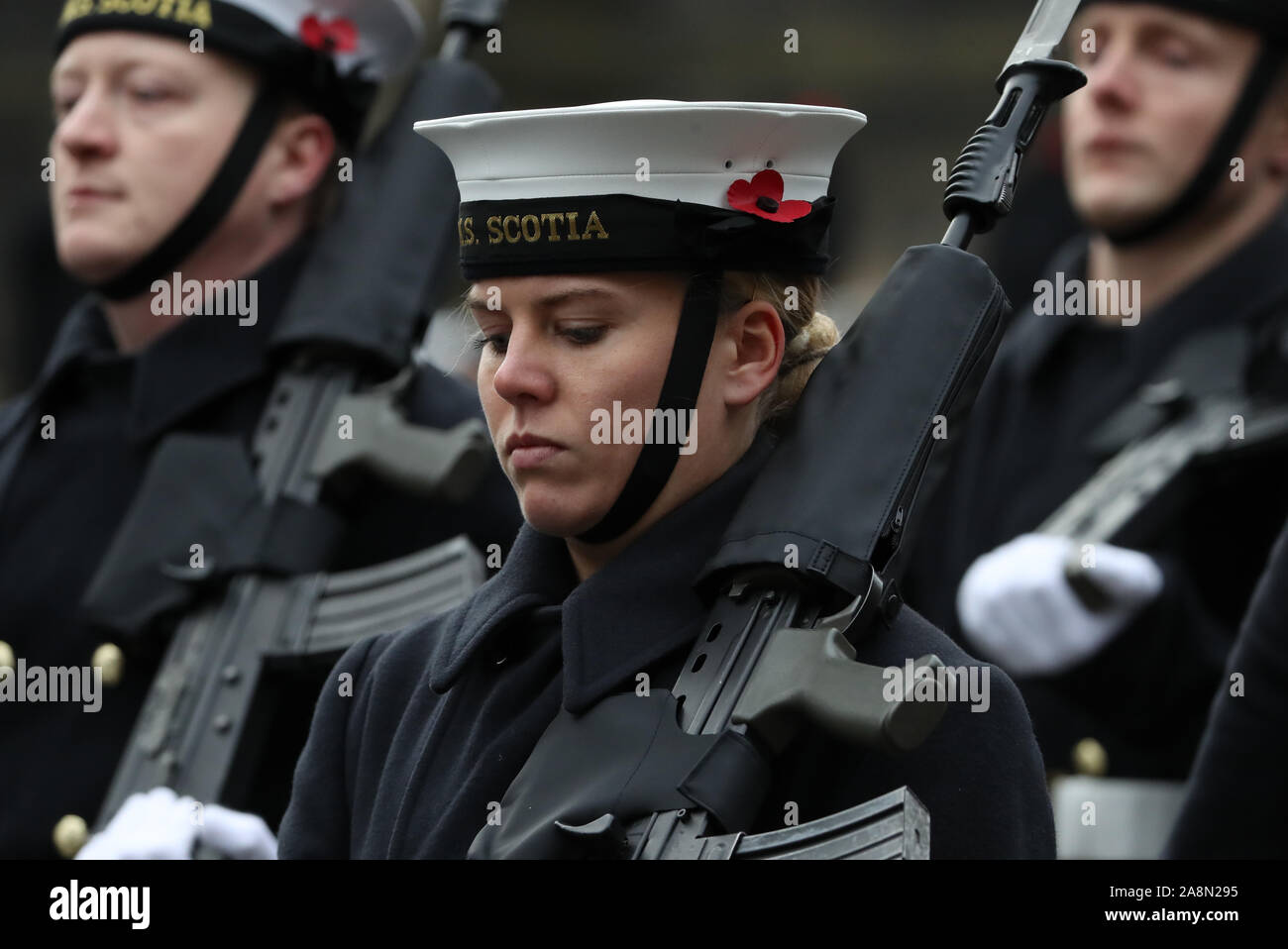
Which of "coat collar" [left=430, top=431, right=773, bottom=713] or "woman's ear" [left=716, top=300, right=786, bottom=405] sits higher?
"woman's ear" [left=716, top=300, right=786, bottom=405]

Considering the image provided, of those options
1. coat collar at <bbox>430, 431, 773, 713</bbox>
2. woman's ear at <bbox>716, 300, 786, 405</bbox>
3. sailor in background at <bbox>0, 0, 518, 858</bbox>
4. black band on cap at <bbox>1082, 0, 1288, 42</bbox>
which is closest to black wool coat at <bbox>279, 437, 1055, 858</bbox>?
coat collar at <bbox>430, 431, 773, 713</bbox>

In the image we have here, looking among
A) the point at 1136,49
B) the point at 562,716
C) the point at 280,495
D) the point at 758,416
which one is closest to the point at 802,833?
the point at 562,716

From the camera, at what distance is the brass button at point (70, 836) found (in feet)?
15.1

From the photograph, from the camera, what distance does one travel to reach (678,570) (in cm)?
310

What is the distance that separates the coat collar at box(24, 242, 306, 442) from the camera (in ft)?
16.9

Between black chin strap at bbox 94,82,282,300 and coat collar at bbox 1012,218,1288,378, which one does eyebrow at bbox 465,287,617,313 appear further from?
coat collar at bbox 1012,218,1288,378

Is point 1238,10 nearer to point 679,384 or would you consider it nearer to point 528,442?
point 679,384

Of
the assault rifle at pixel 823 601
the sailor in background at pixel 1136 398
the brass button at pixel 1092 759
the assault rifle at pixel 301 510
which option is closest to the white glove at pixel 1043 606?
the sailor in background at pixel 1136 398

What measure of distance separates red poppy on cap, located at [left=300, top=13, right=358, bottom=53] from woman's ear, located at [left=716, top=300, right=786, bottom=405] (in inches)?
101

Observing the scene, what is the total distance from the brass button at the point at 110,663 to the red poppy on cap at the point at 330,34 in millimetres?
1511

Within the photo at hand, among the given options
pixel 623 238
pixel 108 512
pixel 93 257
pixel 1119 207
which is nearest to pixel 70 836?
pixel 108 512

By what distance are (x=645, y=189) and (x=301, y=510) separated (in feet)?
6.78

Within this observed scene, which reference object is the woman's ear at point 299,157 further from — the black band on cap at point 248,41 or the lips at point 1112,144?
the lips at point 1112,144

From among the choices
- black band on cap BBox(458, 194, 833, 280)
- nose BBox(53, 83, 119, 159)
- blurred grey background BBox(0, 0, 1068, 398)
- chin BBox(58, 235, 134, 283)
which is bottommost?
blurred grey background BBox(0, 0, 1068, 398)
